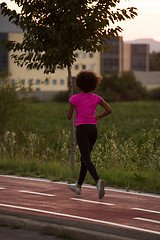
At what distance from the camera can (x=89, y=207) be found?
23.9 feet

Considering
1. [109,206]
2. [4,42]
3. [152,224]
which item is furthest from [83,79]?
[4,42]

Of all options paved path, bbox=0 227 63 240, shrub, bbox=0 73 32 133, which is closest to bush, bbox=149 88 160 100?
shrub, bbox=0 73 32 133

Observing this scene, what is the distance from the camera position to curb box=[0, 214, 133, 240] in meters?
5.64

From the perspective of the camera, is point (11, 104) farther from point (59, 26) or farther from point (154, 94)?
point (154, 94)

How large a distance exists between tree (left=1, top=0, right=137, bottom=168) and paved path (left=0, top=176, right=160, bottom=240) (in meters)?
2.48

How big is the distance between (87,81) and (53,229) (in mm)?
2538

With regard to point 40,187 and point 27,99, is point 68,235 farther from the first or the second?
point 27,99

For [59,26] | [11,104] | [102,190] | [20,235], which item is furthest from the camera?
[11,104]

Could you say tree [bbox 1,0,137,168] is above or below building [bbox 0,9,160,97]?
above

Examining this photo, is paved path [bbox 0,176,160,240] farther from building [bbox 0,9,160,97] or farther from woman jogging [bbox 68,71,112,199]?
building [bbox 0,9,160,97]

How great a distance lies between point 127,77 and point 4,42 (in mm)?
98622

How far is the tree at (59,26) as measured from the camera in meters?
10.0

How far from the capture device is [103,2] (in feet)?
33.7

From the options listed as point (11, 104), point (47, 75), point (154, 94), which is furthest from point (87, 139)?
point (47, 75)
